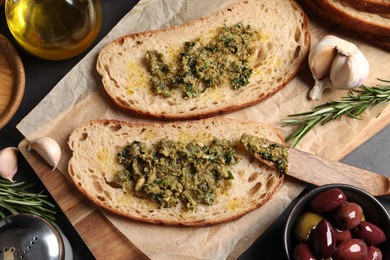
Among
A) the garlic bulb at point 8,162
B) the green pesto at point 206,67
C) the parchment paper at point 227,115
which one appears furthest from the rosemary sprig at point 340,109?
the garlic bulb at point 8,162

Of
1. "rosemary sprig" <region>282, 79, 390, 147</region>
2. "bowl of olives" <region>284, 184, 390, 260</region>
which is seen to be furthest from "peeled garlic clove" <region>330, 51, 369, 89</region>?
"bowl of olives" <region>284, 184, 390, 260</region>

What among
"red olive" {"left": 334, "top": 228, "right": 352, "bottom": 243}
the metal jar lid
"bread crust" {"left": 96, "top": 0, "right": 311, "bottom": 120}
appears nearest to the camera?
"red olive" {"left": 334, "top": 228, "right": 352, "bottom": 243}

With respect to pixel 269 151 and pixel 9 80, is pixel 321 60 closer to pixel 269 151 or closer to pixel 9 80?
pixel 269 151

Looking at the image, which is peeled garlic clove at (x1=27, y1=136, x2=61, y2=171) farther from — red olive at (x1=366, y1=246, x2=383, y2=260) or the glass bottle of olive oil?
red olive at (x1=366, y1=246, x2=383, y2=260)

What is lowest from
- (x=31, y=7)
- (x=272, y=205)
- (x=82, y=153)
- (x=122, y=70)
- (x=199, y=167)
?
(x=272, y=205)

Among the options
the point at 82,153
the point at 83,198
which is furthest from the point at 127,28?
the point at 83,198

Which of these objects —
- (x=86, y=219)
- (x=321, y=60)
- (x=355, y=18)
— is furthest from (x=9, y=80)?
(x=355, y=18)

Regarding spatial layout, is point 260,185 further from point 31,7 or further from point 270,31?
point 31,7
